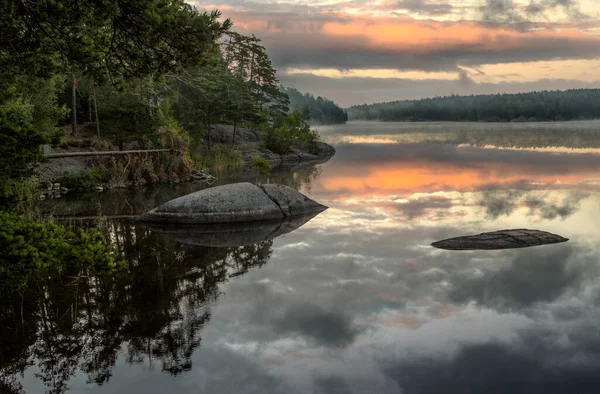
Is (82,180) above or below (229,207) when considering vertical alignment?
above

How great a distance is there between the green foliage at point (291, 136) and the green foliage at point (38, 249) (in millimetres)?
46966

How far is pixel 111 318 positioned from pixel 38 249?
3.02m

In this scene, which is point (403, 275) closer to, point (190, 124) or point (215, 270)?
point (215, 270)

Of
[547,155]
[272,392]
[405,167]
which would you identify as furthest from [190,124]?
[272,392]

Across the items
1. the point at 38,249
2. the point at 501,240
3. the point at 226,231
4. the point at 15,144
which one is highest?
the point at 15,144

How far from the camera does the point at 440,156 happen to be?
172ft

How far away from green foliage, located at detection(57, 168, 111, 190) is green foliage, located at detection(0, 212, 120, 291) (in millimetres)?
21649

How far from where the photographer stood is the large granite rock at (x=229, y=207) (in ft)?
61.0

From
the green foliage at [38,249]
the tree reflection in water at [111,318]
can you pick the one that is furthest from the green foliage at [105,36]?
the tree reflection in water at [111,318]

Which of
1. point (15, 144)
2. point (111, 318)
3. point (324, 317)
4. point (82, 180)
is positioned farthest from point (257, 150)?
point (15, 144)

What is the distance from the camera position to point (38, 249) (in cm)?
703

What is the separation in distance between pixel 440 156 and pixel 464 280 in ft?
137

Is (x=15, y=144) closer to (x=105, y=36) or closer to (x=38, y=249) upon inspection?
(x=38, y=249)

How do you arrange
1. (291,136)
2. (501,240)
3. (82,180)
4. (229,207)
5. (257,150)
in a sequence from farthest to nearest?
(291,136) < (257,150) < (82,180) < (229,207) < (501,240)
